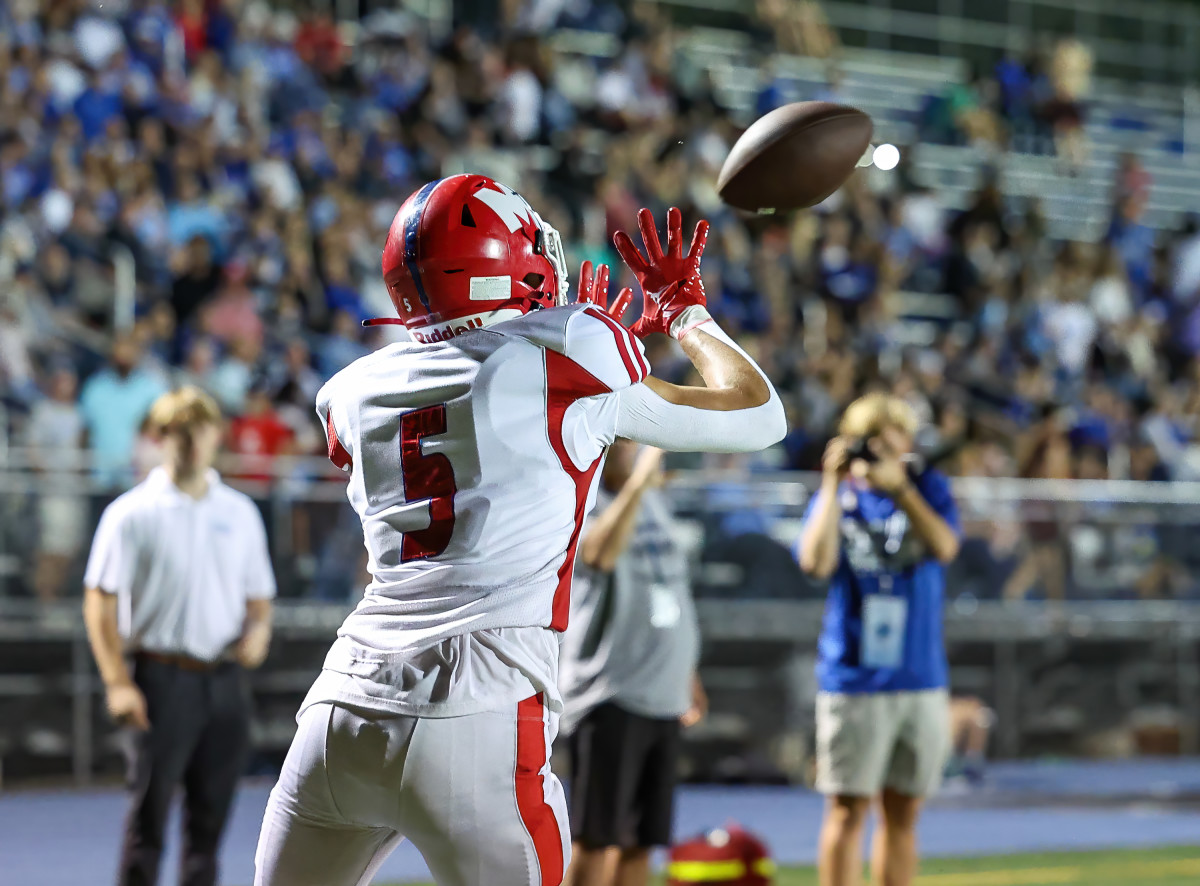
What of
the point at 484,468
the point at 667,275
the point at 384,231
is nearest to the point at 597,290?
the point at 667,275

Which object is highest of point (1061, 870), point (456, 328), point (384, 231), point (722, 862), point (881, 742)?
point (384, 231)

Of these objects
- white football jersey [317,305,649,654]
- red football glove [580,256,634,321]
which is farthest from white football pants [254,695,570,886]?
red football glove [580,256,634,321]

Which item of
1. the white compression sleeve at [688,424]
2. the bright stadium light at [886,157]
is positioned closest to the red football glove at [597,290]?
the white compression sleeve at [688,424]

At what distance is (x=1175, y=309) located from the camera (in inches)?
646

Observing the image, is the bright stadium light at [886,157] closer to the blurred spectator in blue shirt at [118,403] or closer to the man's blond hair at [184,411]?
the man's blond hair at [184,411]

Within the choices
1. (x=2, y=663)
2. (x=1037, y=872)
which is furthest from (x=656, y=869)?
(x=2, y=663)

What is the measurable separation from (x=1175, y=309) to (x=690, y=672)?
1233 centimetres

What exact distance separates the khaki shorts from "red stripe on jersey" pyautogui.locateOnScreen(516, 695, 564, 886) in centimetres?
307

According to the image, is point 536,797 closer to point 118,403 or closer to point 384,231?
point 118,403

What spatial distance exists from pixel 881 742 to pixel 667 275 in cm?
291

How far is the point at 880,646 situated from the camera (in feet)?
19.0

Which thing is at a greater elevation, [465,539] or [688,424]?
[688,424]

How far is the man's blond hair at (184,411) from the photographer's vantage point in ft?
18.7

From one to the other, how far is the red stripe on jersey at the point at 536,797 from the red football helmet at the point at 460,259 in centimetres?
71
